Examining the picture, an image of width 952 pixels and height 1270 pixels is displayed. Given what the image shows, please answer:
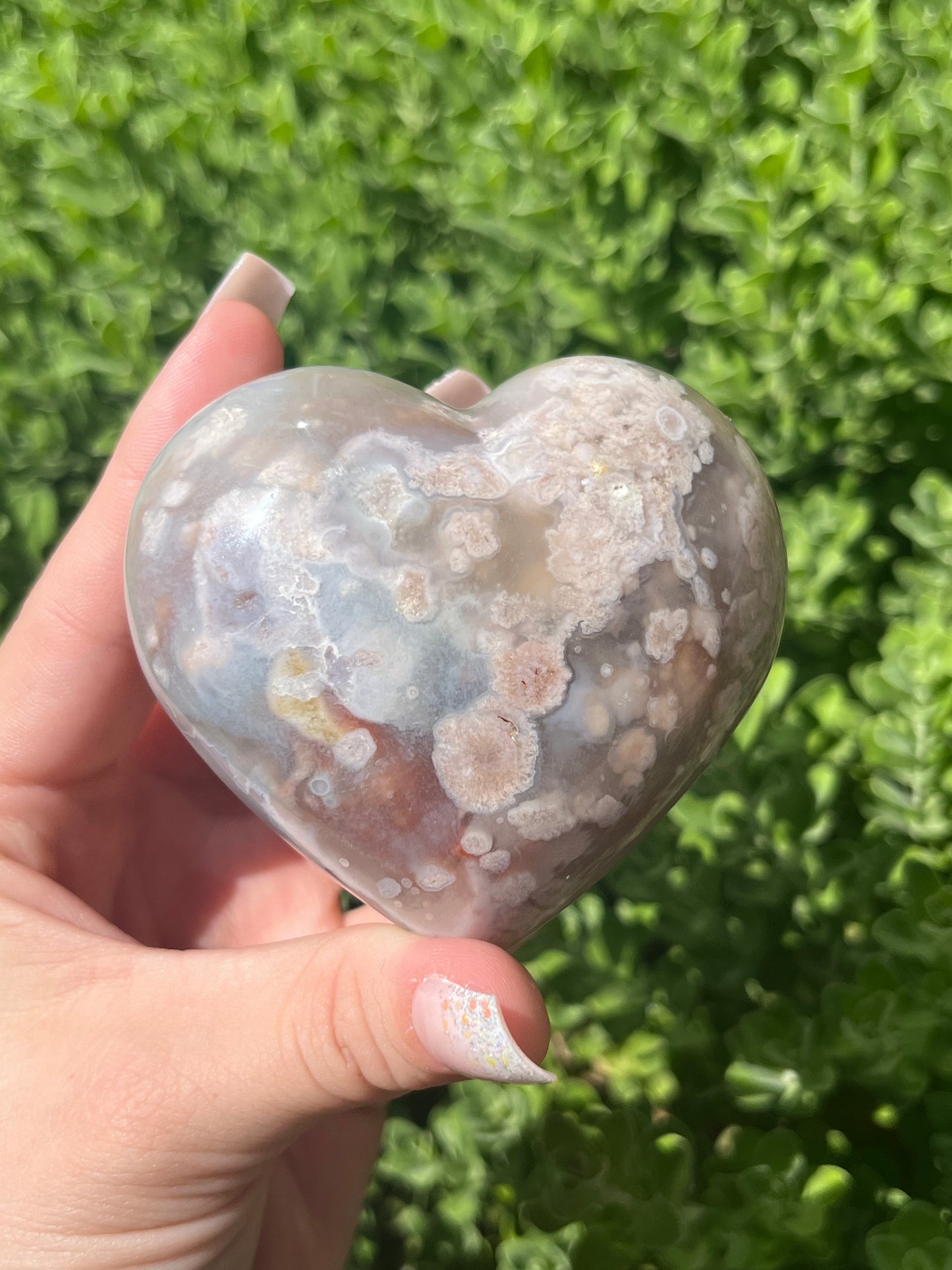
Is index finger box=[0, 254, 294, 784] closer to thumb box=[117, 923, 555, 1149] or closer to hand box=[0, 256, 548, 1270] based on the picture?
hand box=[0, 256, 548, 1270]

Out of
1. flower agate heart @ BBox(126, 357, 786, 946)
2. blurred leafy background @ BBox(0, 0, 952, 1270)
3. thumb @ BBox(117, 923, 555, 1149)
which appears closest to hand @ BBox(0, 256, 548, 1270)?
thumb @ BBox(117, 923, 555, 1149)

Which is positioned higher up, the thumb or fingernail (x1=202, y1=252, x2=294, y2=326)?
fingernail (x1=202, y1=252, x2=294, y2=326)

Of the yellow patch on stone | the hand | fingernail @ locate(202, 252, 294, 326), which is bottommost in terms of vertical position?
the hand

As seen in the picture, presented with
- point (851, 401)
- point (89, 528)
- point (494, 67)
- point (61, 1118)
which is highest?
point (494, 67)

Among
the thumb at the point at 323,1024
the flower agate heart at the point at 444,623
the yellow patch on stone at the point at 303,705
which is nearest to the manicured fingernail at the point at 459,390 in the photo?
the flower agate heart at the point at 444,623

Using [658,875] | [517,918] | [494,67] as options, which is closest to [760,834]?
[658,875]

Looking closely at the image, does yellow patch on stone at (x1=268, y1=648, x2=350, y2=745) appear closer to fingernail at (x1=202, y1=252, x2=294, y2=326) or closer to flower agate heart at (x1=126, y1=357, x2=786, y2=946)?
flower agate heart at (x1=126, y1=357, x2=786, y2=946)

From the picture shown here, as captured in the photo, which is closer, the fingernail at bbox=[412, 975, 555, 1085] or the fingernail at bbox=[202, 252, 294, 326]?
the fingernail at bbox=[412, 975, 555, 1085]

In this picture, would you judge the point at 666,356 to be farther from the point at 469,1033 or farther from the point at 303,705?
the point at 469,1033

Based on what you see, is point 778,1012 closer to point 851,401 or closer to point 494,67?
point 851,401
